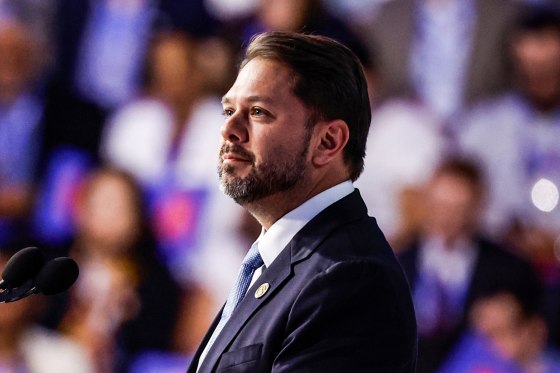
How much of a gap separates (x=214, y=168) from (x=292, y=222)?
2964 mm

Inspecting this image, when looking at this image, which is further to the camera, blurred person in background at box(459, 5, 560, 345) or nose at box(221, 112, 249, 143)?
blurred person in background at box(459, 5, 560, 345)

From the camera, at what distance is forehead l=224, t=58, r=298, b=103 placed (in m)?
1.99

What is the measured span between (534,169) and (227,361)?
9.81 ft

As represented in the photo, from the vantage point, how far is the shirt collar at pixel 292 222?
1.95m

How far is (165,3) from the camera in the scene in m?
5.14

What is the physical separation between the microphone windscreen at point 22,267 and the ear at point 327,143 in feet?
1.99

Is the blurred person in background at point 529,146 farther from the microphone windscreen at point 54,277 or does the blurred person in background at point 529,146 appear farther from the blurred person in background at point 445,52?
the microphone windscreen at point 54,277

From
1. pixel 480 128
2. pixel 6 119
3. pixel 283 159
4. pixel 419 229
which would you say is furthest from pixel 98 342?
pixel 283 159

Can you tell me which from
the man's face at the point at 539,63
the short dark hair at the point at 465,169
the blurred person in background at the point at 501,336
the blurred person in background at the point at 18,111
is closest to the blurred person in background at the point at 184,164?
the blurred person in background at the point at 18,111

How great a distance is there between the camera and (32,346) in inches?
197

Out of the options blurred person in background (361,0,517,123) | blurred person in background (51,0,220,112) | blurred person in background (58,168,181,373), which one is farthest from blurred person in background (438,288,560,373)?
blurred person in background (51,0,220,112)

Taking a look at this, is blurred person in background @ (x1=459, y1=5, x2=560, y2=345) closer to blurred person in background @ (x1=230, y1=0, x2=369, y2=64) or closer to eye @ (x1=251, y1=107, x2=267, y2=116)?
blurred person in background @ (x1=230, y1=0, x2=369, y2=64)

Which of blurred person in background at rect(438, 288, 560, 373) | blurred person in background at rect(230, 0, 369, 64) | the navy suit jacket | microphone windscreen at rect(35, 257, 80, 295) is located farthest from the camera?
blurred person in background at rect(230, 0, 369, 64)

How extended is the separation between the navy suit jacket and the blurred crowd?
2661mm
